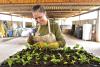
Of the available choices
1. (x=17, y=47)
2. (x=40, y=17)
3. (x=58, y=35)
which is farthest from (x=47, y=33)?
(x=17, y=47)

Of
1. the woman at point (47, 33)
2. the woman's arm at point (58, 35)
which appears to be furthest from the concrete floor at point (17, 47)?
the woman's arm at point (58, 35)

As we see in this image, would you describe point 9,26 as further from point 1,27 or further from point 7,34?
point 1,27

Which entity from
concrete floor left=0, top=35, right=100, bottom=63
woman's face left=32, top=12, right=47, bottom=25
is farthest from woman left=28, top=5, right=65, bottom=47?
concrete floor left=0, top=35, right=100, bottom=63

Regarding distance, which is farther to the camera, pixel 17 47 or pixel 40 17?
pixel 17 47

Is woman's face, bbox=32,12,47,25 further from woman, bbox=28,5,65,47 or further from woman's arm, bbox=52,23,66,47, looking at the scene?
woman's arm, bbox=52,23,66,47

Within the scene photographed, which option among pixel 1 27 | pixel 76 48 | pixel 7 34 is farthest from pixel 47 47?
pixel 7 34

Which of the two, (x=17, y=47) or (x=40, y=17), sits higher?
(x=40, y=17)

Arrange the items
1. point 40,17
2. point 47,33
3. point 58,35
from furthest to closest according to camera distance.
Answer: point 47,33, point 58,35, point 40,17

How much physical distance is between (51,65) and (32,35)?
3.70 ft

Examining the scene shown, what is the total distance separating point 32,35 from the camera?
2.88m

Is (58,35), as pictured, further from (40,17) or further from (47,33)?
(40,17)

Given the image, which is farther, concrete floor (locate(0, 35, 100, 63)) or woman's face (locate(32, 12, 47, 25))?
concrete floor (locate(0, 35, 100, 63))

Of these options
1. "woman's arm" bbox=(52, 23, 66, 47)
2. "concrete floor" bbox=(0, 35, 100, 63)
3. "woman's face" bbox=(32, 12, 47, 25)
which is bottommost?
"concrete floor" bbox=(0, 35, 100, 63)

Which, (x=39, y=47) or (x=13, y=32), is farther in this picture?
(x=13, y=32)
